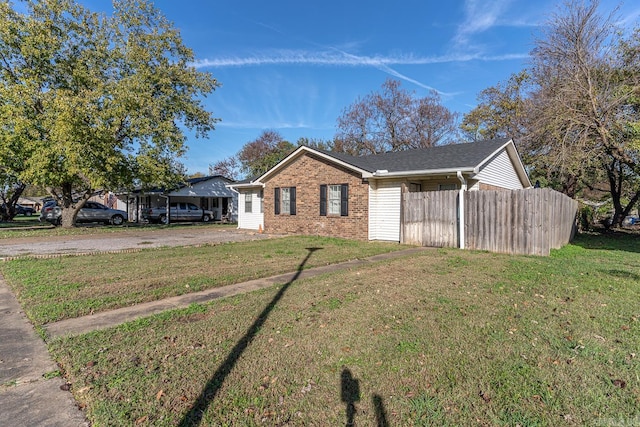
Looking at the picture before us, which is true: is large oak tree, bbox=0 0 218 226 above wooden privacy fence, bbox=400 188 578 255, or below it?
Answer: above

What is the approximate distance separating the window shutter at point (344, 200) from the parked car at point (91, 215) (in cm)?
1727

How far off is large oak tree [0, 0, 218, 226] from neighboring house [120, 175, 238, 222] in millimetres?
8970

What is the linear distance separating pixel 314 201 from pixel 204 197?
19.6m

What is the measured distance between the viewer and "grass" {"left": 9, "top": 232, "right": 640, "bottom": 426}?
8.15ft

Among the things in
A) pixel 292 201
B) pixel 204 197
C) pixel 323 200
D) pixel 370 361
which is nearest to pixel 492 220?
pixel 323 200

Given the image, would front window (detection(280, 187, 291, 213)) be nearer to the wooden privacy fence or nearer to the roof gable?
the roof gable

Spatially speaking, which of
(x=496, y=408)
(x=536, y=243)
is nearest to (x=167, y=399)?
(x=496, y=408)

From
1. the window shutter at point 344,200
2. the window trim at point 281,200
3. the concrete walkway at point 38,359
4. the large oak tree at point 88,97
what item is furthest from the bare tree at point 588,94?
the large oak tree at point 88,97

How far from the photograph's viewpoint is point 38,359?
10.8ft

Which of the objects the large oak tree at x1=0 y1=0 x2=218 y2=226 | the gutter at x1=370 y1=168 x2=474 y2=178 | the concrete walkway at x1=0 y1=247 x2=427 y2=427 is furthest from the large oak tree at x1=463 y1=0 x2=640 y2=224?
the large oak tree at x1=0 y1=0 x2=218 y2=226

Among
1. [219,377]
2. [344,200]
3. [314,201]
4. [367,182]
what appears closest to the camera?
[219,377]

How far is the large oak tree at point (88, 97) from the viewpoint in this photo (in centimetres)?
1670

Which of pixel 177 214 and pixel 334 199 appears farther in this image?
pixel 177 214

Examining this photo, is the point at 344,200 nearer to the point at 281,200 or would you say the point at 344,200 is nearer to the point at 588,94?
the point at 281,200
